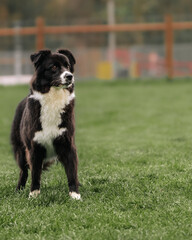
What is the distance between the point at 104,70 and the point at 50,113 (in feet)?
56.1

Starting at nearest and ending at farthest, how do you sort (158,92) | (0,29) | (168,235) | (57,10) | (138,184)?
1. (168,235)
2. (138,184)
3. (158,92)
4. (0,29)
5. (57,10)

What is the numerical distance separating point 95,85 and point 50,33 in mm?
2997

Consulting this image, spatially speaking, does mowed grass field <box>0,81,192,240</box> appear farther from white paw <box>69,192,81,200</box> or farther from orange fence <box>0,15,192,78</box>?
orange fence <box>0,15,192,78</box>

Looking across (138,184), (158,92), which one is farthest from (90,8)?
(138,184)

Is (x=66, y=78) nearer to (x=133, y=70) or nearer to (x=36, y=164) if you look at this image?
(x=36, y=164)

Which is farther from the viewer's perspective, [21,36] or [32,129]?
[21,36]

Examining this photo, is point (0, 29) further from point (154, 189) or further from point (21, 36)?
point (154, 189)

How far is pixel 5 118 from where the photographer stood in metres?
12.3

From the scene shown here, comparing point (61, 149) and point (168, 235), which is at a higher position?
point (61, 149)

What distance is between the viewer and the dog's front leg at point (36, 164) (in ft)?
17.0

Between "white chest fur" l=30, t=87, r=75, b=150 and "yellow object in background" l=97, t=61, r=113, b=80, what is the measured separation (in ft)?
55.6

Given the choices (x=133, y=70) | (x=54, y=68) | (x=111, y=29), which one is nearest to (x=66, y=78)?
(x=54, y=68)

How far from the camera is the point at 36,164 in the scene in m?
5.27

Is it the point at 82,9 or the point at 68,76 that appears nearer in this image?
the point at 68,76
